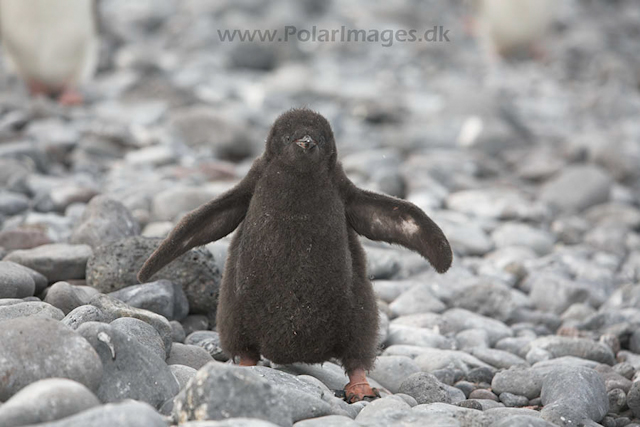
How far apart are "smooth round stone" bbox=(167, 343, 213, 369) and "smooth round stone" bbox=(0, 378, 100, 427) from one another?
3.32 feet

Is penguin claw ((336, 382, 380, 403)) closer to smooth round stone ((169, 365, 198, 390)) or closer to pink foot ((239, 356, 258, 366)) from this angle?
pink foot ((239, 356, 258, 366))

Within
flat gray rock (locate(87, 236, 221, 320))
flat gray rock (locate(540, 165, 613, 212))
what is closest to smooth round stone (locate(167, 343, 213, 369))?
flat gray rock (locate(87, 236, 221, 320))

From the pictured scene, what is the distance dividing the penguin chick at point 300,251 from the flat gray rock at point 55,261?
1.01m

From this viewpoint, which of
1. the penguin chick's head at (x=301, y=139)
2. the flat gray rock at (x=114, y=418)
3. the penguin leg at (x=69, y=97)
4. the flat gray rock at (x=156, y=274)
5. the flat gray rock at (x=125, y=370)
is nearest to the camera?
the flat gray rock at (x=114, y=418)

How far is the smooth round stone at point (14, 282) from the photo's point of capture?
3.97 m

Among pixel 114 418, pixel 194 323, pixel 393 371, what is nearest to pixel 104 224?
pixel 194 323

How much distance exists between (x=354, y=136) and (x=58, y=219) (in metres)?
4.56

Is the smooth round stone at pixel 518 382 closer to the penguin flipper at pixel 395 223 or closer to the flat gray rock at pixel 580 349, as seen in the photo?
the flat gray rock at pixel 580 349

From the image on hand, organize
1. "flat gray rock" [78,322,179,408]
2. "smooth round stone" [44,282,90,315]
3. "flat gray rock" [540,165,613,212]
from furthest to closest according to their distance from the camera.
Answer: "flat gray rock" [540,165,613,212], "smooth round stone" [44,282,90,315], "flat gray rock" [78,322,179,408]

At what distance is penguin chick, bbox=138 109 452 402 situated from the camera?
365 cm

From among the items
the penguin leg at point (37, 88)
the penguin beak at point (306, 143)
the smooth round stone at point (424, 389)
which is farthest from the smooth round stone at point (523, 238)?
the penguin leg at point (37, 88)

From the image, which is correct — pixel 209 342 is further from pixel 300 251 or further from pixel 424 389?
pixel 424 389

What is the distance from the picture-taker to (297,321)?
12.0 ft

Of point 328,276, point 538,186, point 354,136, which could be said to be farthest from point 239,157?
point 328,276
